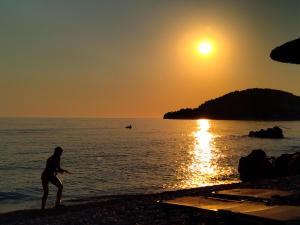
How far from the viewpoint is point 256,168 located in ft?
95.4

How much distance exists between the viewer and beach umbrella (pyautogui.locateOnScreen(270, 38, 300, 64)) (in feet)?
31.5

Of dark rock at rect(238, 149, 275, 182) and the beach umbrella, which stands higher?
the beach umbrella

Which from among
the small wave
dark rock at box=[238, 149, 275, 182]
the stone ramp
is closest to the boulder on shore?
dark rock at box=[238, 149, 275, 182]

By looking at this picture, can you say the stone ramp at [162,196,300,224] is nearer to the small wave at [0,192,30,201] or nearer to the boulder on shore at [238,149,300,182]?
the small wave at [0,192,30,201]

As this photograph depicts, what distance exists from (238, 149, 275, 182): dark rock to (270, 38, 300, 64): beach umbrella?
19365 millimetres

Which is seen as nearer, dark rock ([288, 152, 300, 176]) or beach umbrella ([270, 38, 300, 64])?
beach umbrella ([270, 38, 300, 64])

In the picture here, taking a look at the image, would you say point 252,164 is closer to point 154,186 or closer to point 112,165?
point 154,186

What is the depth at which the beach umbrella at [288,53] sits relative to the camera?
9.61m

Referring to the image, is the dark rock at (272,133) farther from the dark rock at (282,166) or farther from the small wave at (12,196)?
the small wave at (12,196)

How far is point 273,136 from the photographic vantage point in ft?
339

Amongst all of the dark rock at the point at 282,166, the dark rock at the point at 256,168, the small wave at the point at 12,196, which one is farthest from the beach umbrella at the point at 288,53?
the dark rock at the point at 282,166

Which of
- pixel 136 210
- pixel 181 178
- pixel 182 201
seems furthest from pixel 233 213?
pixel 181 178

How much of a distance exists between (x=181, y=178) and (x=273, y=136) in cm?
7462

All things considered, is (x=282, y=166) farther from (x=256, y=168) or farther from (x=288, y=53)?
(x=288, y=53)
